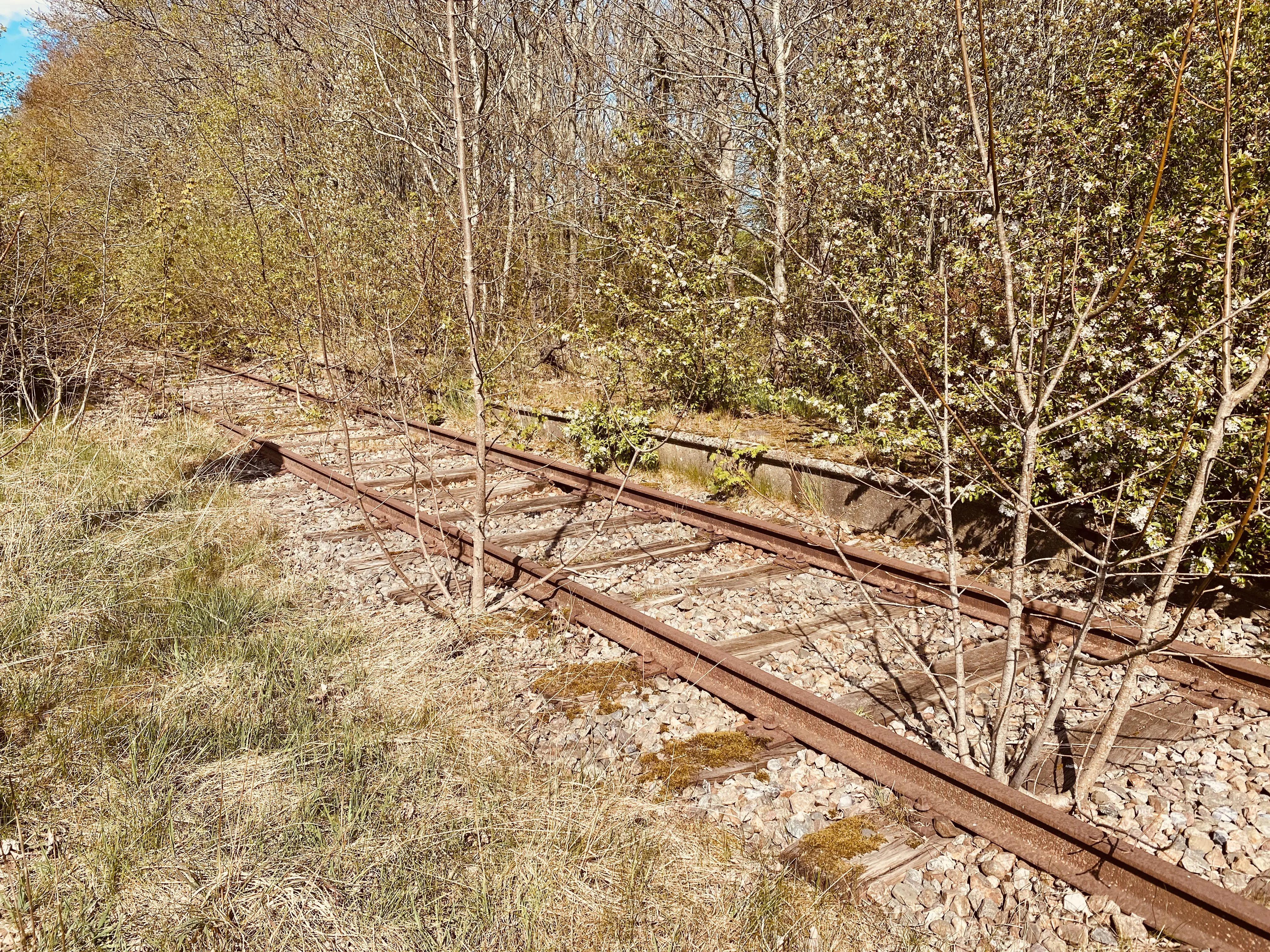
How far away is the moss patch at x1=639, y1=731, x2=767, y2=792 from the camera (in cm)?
339

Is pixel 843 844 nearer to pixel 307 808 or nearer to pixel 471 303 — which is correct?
pixel 307 808

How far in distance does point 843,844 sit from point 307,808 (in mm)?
2097

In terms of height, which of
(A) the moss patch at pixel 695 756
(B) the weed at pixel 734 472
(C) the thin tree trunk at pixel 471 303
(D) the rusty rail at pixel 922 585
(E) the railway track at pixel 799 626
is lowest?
(A) the moss patch at pixel 695 756

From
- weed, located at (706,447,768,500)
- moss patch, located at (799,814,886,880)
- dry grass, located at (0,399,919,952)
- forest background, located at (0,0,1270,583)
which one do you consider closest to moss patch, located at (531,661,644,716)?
dry grass, located at (0,399,919,952)

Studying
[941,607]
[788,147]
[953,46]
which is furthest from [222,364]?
[941,607]

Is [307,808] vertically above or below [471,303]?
below

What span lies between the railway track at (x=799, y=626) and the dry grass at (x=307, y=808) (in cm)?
74

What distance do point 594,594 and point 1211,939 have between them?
3397 mm

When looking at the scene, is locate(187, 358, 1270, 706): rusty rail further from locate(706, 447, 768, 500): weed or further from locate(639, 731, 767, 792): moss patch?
locate(639, 731, 767, 792): moss patch

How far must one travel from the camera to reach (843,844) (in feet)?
9.57

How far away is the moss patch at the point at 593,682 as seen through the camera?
13.3 ft

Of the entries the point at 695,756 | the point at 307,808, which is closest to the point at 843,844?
the point at 695,756

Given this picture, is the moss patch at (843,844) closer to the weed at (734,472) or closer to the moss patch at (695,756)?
the moss patch at (695,756)

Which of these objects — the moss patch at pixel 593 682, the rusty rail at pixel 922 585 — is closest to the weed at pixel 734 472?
the rusty rail at pixel 922 585
